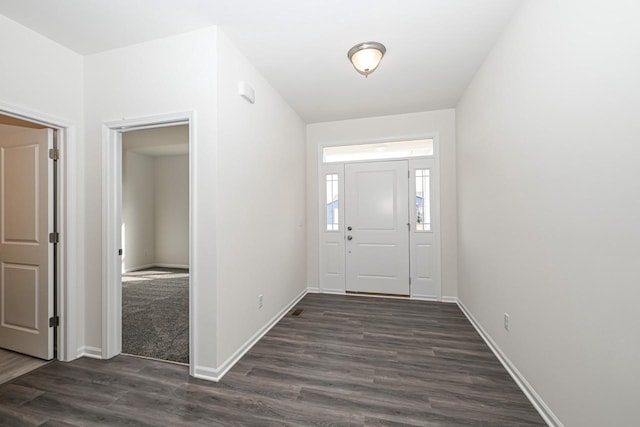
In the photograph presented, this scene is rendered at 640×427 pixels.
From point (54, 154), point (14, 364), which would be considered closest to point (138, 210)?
point (54, 154)

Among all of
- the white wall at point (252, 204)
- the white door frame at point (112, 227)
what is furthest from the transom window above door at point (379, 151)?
the white door frame at point (112, 227)

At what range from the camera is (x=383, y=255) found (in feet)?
13.8

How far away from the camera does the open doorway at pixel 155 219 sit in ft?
14.6

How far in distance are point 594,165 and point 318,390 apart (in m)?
2.13

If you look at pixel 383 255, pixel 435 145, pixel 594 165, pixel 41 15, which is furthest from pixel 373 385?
pixel 41 15

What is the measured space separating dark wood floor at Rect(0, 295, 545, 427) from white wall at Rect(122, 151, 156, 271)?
437cm

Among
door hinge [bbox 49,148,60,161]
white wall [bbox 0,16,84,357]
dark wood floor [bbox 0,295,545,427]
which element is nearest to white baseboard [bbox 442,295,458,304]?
dark wood floor [bbox 0,295,545,427]

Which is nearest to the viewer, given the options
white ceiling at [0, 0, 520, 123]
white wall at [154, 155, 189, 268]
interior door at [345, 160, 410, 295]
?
white ceiling at [0, 0, 520, 123]

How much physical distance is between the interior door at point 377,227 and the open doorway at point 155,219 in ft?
8.71

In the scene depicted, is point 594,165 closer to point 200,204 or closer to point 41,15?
point 200,204

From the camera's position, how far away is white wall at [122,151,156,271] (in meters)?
5.98

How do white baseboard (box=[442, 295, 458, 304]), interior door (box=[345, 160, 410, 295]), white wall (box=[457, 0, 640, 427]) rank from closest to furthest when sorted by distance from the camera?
white wall (box=[457, 0, 640, 427]) < white baseboard (box=[442, 295, 458, 304]) < interior door (box=[345, 160, 410, 295])

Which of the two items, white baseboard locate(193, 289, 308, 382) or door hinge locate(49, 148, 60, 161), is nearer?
white baseboard locate(193, 289, 308, 382)

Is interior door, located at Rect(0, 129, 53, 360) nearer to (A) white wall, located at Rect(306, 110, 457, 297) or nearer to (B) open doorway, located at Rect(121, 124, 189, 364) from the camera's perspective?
(B) open doorway, located at Rect(121, 124, 189, 364)
